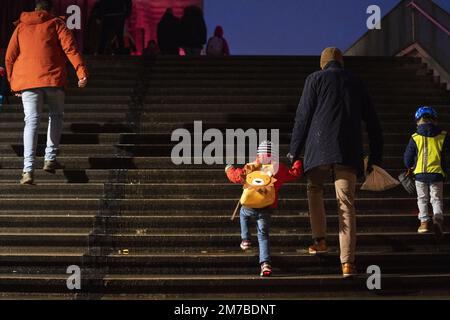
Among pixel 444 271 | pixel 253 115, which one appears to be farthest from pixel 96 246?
pixel 253 115

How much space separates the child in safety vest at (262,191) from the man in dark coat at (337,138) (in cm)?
28

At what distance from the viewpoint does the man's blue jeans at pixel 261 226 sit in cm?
495

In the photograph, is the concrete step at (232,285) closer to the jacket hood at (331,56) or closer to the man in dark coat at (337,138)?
the man in dark coat at (337,138)

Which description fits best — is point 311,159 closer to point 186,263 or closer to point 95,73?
point 186,263

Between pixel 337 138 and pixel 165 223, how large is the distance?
1.85m

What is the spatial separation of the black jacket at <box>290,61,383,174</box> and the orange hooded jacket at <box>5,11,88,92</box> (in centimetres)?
241

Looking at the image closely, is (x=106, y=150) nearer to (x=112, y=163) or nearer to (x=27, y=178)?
(x=112, y=163)

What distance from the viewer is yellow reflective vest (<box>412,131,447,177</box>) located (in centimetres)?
588

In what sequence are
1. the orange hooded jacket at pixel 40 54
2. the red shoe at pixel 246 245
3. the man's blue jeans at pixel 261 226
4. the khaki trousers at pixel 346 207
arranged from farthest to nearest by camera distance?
the orange hooded jacket at pixel 40 54 → the red shoe at pixel 246 245 → the man's blue jeans at pixel 261 226 → the khaki trousers at pixel 346 207

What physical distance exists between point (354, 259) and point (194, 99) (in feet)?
13.8

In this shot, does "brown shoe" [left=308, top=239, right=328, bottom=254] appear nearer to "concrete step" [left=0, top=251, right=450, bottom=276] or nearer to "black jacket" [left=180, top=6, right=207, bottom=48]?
"concrete step" [left=0, top=251, right=450, bottom=276]

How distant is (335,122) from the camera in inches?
189

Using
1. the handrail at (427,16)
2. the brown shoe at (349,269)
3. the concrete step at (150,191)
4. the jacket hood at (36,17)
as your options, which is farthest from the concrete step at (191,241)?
the handrail at (427,16)

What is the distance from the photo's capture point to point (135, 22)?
2136cm
